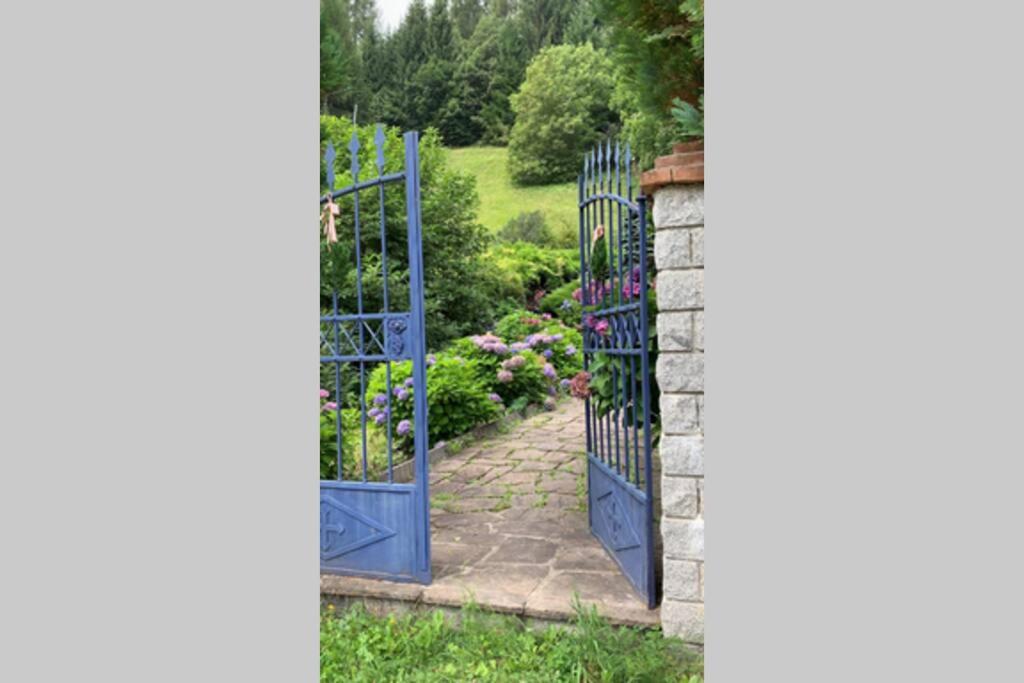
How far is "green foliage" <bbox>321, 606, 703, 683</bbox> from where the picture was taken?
259 centimetres

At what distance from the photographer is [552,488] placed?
4914 millimetres

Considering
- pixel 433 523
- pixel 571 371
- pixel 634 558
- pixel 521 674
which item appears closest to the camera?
pixel 521 674

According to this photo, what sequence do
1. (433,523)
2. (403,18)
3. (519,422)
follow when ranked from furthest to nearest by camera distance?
(403,18), (519,422), (433,523)

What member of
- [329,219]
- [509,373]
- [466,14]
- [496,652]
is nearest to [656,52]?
[329,219]

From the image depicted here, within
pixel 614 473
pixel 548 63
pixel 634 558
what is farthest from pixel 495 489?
pixel 548 63

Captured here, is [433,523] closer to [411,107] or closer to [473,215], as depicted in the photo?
[473,215]

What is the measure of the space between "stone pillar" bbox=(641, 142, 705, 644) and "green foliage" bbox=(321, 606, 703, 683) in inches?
7.5

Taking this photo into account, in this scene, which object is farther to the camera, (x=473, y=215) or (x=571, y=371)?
(x=473, y=215)

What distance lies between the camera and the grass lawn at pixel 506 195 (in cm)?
1777

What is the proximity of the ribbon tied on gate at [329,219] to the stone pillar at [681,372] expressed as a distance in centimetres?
155

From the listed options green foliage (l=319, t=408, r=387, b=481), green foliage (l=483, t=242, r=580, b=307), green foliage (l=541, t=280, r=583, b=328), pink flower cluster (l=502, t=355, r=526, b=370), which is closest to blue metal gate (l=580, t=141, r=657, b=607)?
green foliage (l=319, t=408, r=387, b=481)

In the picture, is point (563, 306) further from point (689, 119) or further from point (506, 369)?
point (689, 119)

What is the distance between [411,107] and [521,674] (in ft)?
92.2

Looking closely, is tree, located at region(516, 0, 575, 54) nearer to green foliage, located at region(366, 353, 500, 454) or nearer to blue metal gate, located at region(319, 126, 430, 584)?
green foliage, located at region(366, 353, 500, 454)
